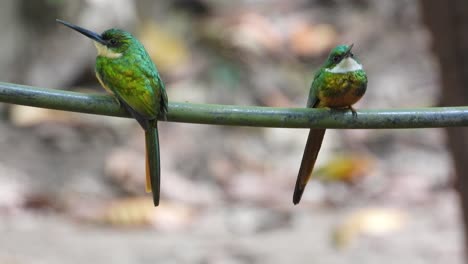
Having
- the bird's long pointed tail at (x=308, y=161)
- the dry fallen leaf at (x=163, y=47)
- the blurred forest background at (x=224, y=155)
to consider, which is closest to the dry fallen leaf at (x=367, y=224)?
the blurred forest background at (x=224, y=155)

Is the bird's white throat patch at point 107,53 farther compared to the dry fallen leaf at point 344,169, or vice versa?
the dry fallen leaf at point 344,169

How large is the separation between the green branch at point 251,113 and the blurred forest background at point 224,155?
7.58 feet

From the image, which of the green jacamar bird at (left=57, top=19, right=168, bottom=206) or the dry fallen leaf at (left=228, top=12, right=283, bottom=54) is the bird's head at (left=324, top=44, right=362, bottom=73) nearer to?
the green jacamar bird at (left=57, top=19, right=168, bottom=206)

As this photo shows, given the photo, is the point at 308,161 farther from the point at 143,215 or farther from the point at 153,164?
the point at 143,215

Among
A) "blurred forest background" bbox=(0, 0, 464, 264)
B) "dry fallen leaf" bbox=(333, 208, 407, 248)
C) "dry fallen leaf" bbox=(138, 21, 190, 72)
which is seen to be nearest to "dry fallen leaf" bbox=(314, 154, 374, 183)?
"blurred forest background" bbox=(0, 0, 464, 264)

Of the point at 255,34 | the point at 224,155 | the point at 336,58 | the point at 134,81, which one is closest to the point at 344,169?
the point at 224,155

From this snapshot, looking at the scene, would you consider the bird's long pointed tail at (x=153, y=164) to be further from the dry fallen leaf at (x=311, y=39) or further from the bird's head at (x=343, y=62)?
the dry fallen leaf at (x=311, y=39)

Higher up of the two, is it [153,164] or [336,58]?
[336,58]

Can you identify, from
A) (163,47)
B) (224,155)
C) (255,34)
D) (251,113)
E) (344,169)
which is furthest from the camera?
(255,34)

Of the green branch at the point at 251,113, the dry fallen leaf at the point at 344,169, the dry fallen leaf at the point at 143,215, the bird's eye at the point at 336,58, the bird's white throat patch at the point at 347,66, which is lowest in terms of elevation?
the dry fallen leaf at the point at 143,215

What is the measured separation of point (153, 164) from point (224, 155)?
4.20m

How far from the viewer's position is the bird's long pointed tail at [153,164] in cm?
106

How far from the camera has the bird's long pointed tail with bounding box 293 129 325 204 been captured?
3.82ft

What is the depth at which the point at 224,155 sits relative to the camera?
5.32 m
